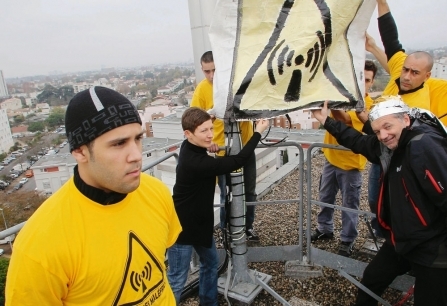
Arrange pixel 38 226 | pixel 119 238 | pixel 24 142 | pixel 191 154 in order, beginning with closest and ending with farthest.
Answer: pixel 38 226, pixel 119 238, pixel 191 154, pixel 24 142

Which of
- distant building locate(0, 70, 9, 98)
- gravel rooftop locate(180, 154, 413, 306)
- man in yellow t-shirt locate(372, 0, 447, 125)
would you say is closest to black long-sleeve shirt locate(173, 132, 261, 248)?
gravel rooftop locate(180, 154, 413, 306)

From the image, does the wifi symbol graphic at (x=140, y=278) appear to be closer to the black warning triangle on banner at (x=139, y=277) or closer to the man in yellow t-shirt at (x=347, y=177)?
the black warning triangle on banner at (x=139, y=277)

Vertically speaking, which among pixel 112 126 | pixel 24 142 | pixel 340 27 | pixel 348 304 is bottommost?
pixel 24 142

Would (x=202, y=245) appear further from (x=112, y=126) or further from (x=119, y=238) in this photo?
(x=112, y=126)

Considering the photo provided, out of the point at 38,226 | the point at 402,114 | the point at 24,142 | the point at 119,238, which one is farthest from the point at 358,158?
the point at 24,142

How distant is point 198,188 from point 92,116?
1.52m

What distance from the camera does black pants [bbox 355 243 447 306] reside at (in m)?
2.25

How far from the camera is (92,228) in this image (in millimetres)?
1353

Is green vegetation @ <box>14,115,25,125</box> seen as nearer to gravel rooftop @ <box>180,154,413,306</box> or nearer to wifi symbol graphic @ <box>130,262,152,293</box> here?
gravel rooftop @ <box>180,154,413,306</box>

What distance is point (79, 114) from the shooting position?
1.35 m

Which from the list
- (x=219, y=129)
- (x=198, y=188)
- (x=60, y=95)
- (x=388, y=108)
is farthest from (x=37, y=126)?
(x=388, y=108)

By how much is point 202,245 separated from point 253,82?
145 centimetres

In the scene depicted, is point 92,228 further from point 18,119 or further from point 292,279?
point 18,119

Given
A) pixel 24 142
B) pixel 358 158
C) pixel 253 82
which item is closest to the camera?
pixel 253 82
